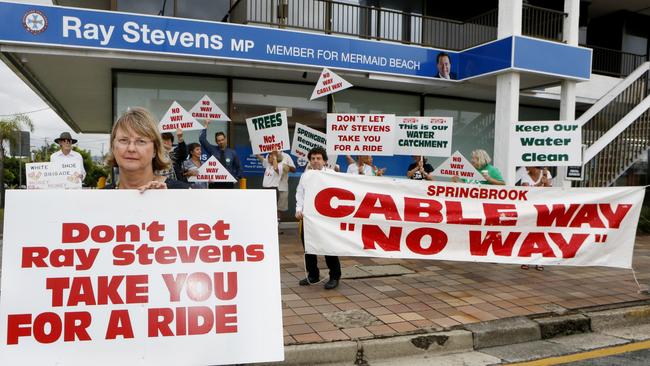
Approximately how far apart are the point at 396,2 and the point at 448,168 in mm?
7000

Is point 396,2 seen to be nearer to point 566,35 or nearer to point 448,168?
point 566,35

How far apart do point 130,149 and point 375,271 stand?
4.82m

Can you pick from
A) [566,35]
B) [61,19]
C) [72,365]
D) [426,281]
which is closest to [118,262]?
[72,365]

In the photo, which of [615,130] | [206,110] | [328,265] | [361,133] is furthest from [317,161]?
[615,130]

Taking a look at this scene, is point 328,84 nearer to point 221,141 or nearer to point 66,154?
point 221,141

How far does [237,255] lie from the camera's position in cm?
265

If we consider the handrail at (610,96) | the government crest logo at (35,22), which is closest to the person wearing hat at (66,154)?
the government crest logo at (35,22)

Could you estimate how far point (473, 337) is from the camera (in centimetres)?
439

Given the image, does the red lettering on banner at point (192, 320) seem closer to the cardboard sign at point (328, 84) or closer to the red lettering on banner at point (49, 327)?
the red lettering on banner at point (49, 327)

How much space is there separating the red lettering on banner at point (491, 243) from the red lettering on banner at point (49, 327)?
4.26 m

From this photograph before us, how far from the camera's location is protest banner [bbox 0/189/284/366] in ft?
7.67

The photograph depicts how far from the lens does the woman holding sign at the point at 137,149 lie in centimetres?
246

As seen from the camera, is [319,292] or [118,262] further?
[319,292]

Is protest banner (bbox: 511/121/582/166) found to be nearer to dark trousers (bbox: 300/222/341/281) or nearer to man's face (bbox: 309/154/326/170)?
man's face (bbox: 309/154/326/170)
